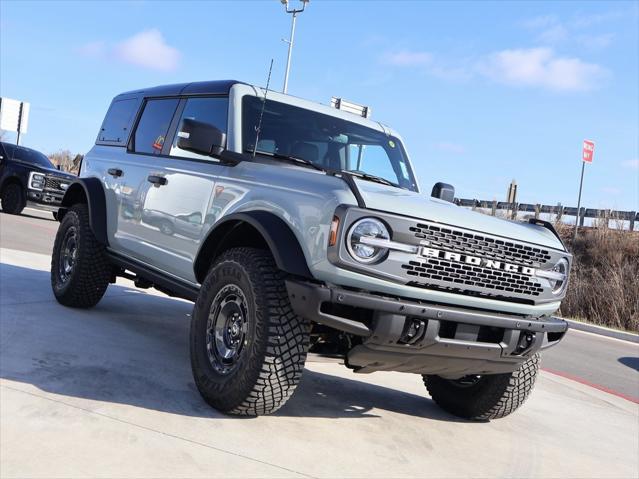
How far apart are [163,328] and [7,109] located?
2646cm

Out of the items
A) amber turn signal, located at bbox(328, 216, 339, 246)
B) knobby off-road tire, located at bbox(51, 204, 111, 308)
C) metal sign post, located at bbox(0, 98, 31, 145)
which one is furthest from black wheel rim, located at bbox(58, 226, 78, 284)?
metal sign post, located at bbox(0, 98, 31, 145)

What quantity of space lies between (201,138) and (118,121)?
8.55ft

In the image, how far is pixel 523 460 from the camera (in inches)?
168

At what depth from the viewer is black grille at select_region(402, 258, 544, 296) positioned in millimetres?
3697

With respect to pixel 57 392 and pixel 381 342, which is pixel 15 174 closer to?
pixel 57 392

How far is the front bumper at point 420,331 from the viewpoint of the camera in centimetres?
355

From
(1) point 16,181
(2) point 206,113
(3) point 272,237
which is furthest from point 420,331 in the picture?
(1) point 16,181

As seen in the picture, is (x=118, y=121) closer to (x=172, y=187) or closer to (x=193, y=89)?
(x=193, y=89)

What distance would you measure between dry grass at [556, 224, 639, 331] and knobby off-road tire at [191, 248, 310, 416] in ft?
41.1

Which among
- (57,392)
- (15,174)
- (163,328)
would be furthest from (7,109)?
(57,392)

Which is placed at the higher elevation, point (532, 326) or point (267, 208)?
point (267, 208)

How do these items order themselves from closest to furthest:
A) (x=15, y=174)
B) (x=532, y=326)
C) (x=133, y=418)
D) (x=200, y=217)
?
(x=133, y=418) → (x=532, y=326) → (x=200, y=217) → (x=15, y=174)

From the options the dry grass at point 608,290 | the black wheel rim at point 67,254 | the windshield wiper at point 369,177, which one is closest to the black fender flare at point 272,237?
the windshield wiper at point 369,177

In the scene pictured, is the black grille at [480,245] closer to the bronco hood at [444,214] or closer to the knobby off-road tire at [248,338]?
the bronco hood at [444,214]
